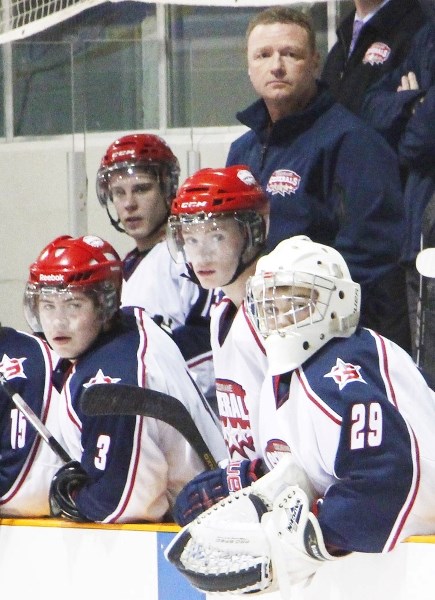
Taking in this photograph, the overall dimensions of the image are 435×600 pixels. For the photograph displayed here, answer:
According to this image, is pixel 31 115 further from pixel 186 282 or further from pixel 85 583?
pixel 85 583

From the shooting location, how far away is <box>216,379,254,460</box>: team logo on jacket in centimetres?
261

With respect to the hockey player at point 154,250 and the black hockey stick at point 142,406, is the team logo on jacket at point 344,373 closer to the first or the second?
the black hockey stick at point 142,406

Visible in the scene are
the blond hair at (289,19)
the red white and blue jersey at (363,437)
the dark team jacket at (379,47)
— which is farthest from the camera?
the dark team jacket at (379,47)

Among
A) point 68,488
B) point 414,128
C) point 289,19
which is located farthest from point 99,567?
point 289,19

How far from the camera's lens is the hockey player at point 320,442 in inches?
87.1

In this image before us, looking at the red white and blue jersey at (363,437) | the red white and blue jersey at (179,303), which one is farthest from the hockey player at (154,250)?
the red white and blue jersey at (363,437)

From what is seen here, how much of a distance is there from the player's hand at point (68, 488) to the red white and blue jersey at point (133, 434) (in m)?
0.03

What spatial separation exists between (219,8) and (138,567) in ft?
6.26

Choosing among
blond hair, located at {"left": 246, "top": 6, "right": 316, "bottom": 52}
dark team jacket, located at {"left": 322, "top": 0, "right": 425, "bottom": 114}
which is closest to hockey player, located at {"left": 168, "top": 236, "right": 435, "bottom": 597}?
blond hair, located at {"left": 246, "top": 6, "right": 316, "bottom": 52}

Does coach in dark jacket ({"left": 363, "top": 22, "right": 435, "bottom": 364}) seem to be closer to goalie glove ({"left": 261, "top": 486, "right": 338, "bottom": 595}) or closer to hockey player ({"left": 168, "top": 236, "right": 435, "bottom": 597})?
hockey player ({"left": 168, "top": 236, "right": 435, "bottom": 597})

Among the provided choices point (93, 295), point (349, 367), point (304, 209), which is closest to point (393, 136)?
point (304, 209)

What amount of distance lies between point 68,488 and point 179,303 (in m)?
0.58

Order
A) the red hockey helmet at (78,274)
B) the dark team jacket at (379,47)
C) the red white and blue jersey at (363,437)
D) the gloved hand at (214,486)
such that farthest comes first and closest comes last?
the dark team jacket at (379,47)
the red hockey helmet at (78,274)
the gloved hand at (214,486)
the red white and blue jersey at (363,437)

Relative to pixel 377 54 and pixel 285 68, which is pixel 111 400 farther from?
pixel 377 54
